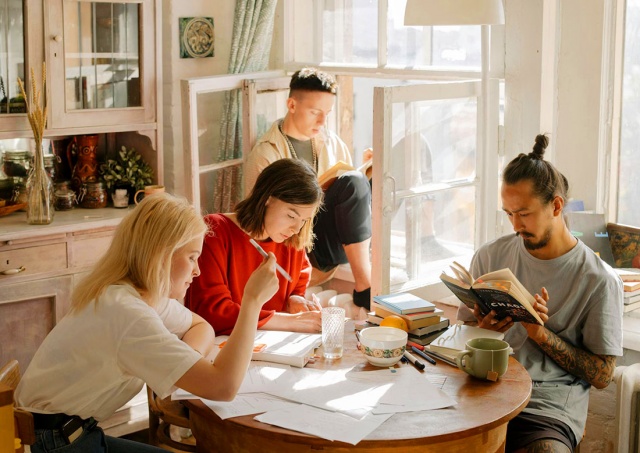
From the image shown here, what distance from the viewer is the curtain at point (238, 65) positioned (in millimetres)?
4012

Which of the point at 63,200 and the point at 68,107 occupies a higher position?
the point at 68,107


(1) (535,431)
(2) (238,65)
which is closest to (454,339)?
(1) (535,431)

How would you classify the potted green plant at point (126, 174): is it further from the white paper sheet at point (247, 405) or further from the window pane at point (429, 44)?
the white paper sheet at point (247, 405)

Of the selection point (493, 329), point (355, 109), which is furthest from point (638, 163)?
point (355, 109)

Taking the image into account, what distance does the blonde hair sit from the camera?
1961 mm

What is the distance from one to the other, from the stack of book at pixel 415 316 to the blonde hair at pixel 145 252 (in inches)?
28.7

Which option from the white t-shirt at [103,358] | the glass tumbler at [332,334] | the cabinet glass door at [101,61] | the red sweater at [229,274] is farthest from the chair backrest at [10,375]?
the cabinet glass door at [101,61]

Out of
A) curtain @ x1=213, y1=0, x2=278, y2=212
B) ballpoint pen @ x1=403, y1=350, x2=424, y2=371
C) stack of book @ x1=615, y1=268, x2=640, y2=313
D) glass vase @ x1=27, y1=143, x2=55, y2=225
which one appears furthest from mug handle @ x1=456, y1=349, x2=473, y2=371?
curtain @ x1=213, y1=0, x2=278, y2=212

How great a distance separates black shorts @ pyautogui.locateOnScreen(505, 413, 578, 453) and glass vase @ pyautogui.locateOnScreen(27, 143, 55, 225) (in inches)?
80.8

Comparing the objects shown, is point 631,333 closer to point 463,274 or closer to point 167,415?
point 463,274

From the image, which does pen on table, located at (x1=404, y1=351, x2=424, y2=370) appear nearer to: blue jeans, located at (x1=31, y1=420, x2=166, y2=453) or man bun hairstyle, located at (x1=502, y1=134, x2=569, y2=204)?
man bun hairstyle, located at (x1=502, y1=134, x2=569, y2=204)

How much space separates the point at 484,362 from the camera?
2.11 meters

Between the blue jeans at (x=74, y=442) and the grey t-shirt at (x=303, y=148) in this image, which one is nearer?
the blue jeans at (x=74, y=442)

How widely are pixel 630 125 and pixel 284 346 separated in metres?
1.76
